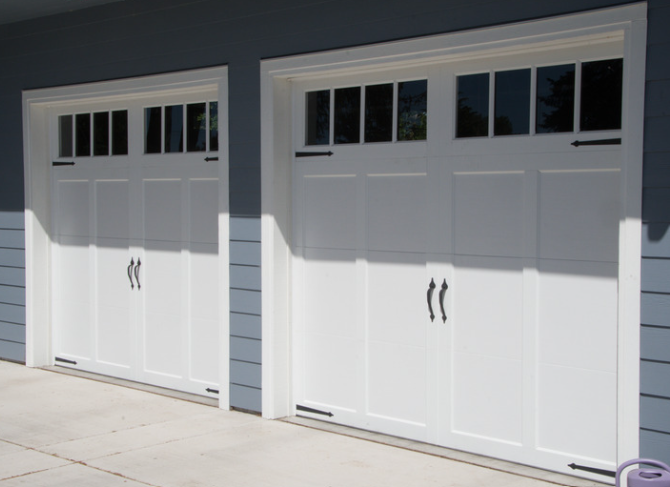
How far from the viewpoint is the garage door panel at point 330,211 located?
5.18 meters

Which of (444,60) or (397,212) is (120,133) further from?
(444,60)

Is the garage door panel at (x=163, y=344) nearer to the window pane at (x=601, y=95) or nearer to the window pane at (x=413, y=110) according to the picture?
the window pane at (x=413, y=110)

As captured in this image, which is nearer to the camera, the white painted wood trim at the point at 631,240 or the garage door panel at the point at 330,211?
the white painted wood trim at the point at 631,240

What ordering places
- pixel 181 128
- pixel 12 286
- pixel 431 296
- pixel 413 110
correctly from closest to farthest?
pixel 431 296 < pixel 413 110 < pixel 181 128 < pixel 12 286

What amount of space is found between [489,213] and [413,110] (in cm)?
83

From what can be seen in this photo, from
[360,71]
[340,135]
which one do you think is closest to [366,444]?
[340,135]

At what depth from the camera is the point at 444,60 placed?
459 centimetres

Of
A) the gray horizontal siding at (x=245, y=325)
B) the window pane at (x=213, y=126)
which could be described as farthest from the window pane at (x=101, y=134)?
the gray horizontal siding at (x=245, y=325)

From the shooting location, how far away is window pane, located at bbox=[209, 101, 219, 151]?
234 inches

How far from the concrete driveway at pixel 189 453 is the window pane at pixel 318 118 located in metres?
1.92

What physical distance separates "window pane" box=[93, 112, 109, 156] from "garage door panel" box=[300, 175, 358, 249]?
2221 mm

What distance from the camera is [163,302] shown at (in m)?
6.32

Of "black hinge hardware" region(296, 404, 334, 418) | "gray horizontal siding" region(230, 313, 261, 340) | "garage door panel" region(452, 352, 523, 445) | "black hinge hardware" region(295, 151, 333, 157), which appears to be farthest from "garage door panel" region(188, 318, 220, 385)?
"garage door panel" region(452, 352, 523, 445)

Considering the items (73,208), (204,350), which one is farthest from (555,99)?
(73,208)
